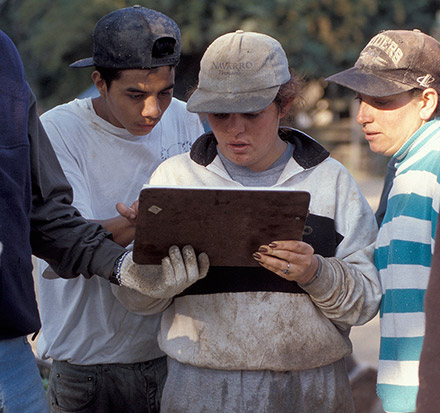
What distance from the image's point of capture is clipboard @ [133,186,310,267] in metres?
1.99

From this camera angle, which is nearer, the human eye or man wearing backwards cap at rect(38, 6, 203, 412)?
the human eye

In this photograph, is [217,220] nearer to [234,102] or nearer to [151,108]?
[234,102]

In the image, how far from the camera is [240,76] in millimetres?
2357

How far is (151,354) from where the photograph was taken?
9.29 feet

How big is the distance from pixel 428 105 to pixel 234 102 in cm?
71

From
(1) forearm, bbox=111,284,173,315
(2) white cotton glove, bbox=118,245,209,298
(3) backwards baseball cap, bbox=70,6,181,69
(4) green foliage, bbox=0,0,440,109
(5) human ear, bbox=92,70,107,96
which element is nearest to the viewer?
(2) white cotton glove, bbox=118,245,209,298

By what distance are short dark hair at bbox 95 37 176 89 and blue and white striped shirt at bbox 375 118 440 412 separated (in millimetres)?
1050

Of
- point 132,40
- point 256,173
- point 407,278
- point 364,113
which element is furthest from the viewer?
point 132,40

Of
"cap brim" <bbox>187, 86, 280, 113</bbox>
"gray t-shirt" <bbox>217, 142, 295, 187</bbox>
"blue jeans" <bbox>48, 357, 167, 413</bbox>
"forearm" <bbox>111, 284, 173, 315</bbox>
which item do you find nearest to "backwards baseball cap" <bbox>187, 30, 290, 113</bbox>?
"cap brim" <bbox>187, 86, 280, 113</bbox>

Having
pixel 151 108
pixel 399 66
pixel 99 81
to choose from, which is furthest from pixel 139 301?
pixel 399 66

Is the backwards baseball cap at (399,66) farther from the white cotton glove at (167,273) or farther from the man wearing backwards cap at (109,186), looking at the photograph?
the white cotton glove at (167,273)

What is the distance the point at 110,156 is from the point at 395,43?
113 centimetres

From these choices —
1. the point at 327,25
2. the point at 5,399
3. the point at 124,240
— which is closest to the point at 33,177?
the point at 124,240

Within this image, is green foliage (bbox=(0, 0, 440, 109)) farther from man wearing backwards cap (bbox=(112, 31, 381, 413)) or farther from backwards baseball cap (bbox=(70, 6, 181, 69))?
man wearing backwards cap (bbox=(112, 31, 381, 413))
